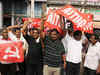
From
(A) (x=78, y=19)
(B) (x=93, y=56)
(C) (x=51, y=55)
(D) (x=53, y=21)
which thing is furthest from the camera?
(D) (x=53, y=21)

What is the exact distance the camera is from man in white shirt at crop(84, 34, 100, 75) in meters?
3.88

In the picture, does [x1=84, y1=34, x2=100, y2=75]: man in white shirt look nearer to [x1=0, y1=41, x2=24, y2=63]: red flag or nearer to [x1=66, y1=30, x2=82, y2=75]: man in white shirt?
[x1=66, y1=30, x2=82, y2=75]: man in white shirt

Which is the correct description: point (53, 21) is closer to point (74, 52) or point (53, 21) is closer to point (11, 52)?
point (74, 52)

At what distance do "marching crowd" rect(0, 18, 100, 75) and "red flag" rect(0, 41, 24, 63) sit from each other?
13 cm

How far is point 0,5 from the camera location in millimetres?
17797

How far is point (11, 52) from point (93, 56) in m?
1.87

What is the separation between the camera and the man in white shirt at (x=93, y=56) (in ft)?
12.7

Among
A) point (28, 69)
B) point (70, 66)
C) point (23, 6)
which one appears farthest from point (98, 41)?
point (23, 6)

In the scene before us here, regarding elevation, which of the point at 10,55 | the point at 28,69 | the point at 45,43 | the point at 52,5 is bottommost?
the point at 28,69

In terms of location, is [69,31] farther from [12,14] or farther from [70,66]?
[12,14]

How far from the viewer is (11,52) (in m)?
3.72

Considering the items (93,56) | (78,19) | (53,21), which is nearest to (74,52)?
(93,56)

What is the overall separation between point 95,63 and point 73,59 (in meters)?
0.51

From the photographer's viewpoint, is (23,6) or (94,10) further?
→ (23,6)
